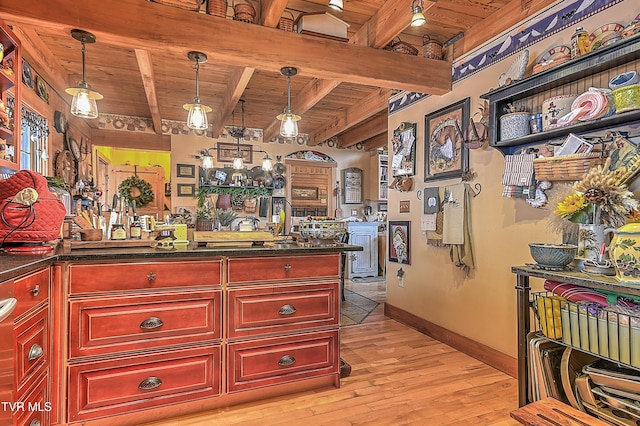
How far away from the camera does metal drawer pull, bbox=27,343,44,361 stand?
1.51 metres

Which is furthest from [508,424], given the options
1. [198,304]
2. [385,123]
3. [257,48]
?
[385,123]

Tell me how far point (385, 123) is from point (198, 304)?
12.9ft

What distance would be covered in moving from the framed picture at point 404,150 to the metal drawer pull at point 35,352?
10.3 feet

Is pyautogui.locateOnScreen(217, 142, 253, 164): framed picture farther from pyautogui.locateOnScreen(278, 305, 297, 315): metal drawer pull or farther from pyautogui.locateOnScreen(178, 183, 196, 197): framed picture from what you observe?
pyautogui.locateOnScreen(278, 305, 297, 315): metal drawer pull

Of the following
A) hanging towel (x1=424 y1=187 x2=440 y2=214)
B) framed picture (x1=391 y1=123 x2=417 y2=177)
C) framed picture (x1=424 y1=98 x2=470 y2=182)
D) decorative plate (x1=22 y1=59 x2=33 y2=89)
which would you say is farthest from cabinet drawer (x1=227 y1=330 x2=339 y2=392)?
decorative plate (x1=22 y1=59 x2=33 y2=89)

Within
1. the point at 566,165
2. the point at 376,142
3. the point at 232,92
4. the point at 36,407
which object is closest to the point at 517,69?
the point at 566,165

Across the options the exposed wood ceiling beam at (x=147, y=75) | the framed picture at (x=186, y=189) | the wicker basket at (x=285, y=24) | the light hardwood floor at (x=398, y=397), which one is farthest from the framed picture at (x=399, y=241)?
the framed picture at (x=186, y=189)

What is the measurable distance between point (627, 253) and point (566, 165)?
2.46ft

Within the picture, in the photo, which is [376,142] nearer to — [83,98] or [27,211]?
[83,98]

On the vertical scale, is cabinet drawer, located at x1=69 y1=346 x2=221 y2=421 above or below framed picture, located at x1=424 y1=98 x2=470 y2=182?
below

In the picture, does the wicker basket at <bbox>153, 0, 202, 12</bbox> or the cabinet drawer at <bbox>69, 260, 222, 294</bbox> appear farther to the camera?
the wicker basket at <bbox>153, 0, 202, 12</bbox>

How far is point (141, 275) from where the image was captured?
6.23 feet

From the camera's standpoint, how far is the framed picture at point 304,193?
21.4ft

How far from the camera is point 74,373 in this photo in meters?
1.78
